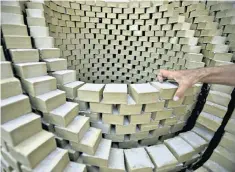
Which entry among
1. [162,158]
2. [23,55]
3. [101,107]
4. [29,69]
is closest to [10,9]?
[23,55]

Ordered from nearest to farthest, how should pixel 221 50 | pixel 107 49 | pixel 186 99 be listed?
pixel 186 99 → pixel 221 50 → pixel 107 49

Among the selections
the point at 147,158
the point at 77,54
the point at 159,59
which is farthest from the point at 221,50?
the point at 77,54

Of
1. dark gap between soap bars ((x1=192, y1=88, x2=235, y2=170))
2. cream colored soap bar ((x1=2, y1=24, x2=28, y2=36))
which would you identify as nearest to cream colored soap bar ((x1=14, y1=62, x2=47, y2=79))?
cream colored soap bar ((x1=2, y1=24, x2=28, y2=36))

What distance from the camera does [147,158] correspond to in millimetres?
1718

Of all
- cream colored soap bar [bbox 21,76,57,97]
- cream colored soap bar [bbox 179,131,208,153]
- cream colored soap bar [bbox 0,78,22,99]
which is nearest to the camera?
cream colored soap bar [bbox 0,78,22,99]

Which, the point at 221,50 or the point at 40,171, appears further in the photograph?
the point at 221,50

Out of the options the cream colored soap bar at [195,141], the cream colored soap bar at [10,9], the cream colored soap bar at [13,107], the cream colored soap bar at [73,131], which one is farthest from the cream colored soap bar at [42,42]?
the cream colored soap bar at [195,141]

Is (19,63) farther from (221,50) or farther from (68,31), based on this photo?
(221,50)

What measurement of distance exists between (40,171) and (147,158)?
45.1 inches

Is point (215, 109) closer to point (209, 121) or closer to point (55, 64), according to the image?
point (209, 121)

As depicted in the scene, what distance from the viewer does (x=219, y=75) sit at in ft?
5.25

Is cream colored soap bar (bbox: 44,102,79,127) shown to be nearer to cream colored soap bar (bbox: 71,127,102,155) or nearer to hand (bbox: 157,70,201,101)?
cream colored soap bar (bbox: 71,127,102,155)

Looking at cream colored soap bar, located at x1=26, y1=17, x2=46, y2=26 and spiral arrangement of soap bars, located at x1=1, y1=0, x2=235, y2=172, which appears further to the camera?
cream colored soap bar, located at x1=26, y1=17, x2=46, y2=26

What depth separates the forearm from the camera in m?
1.56
